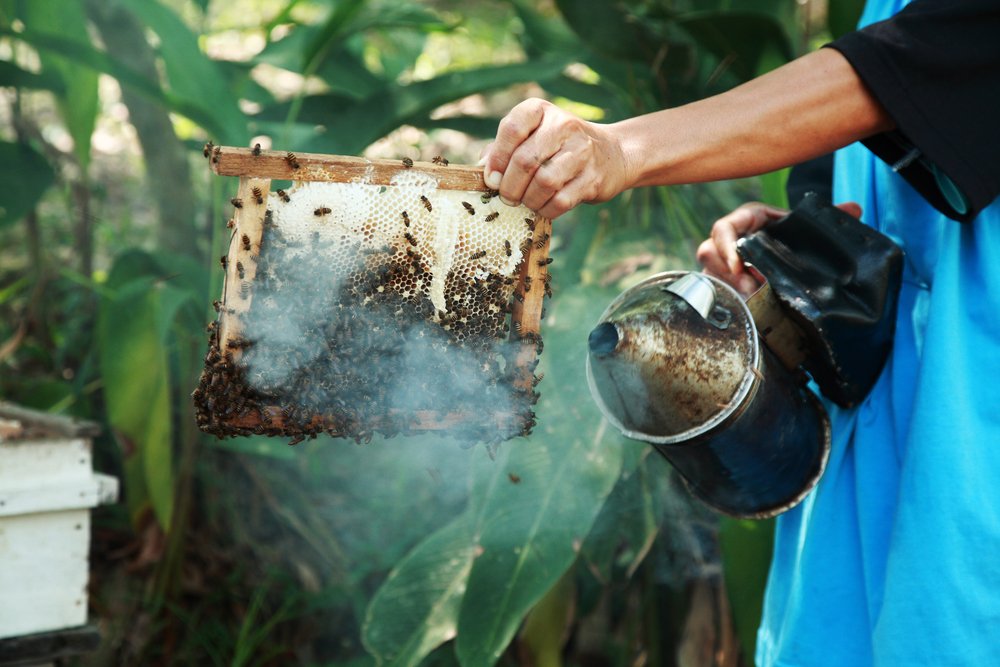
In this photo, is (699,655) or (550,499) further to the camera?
(699,655)

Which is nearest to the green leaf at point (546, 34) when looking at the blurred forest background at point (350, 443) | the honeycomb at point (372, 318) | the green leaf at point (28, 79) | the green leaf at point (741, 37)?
the blurred forest background at point (350, 443)

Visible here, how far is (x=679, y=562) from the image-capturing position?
8.62 ft

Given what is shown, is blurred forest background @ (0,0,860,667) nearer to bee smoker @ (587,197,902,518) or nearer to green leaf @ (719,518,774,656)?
green leaf @ (719,518,774,656)

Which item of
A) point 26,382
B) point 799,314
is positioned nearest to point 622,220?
point 799,314

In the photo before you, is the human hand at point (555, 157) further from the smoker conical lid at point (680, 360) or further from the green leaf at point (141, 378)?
the green leaf at point (141, 378)

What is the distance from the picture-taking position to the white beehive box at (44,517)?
1.99 meters

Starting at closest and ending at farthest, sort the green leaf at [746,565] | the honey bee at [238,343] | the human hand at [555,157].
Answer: the human hand at [555,157] → the honey bee at [238,343] → the green leaf at [746,565]

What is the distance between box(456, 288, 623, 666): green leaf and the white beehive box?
879 millimetres

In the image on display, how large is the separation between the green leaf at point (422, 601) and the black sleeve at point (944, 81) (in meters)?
1.36

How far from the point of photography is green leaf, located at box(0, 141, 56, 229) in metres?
2.44

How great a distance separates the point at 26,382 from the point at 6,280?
0.54 metres

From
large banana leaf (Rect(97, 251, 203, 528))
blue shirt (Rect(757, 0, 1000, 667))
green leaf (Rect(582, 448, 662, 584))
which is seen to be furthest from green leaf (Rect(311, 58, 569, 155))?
blue shirt (Rect(757, 0, 1000, 667))

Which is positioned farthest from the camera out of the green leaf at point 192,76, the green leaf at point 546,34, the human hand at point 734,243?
the green leaf at point 546,34

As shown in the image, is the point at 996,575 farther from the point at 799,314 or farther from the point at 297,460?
the point at 297,460
